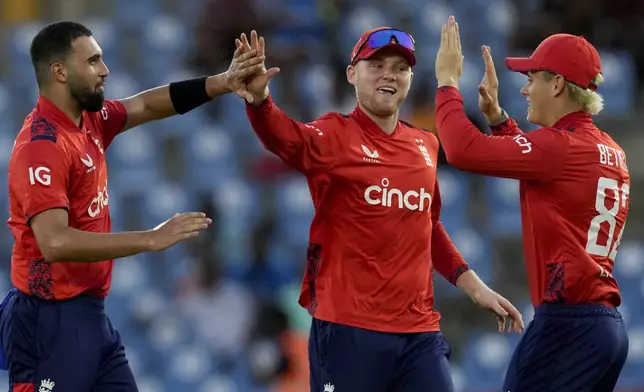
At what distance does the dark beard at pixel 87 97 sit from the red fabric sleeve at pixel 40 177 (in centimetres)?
29

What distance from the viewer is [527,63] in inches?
209

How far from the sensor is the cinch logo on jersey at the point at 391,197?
5.14 metres

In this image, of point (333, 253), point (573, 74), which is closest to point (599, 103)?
point (573, 74)

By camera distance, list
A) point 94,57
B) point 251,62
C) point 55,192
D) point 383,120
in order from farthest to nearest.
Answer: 1. point 383,120
2. point 94,57
3. point 251,62
4. point 55,192

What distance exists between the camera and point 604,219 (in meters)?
5.18

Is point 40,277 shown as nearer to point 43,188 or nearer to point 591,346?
point 43,188

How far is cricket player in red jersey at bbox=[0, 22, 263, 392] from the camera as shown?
4.86 m

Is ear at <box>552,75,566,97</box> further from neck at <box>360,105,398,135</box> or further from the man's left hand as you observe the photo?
the man's left hand

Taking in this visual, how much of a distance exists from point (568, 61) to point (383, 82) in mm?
792

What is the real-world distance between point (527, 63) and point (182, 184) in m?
5.23

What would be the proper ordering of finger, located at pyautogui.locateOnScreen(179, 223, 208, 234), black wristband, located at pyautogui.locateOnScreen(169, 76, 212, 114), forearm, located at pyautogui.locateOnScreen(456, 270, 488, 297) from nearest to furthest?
finger, located at pyautogui.locateOnScreen(179, 223, 208, 234) → forearm, located at pyautogui.locateOnScreen(456, 270, 488, 297) → black wristband, located at pyautogui.locateOnScreen(169, 76, 212, 114)

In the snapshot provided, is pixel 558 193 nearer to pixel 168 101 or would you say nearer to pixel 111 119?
pixel 168 101

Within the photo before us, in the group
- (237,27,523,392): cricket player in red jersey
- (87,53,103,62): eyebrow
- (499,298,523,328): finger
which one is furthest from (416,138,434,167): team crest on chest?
(87,53,103,62): eyebrow

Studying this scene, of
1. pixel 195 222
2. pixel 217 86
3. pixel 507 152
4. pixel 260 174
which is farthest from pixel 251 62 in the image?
pixel 260 174
